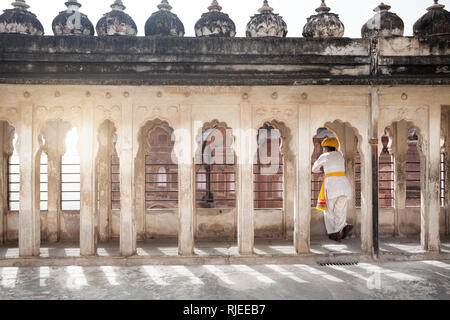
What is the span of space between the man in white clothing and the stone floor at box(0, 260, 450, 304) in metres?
1.56

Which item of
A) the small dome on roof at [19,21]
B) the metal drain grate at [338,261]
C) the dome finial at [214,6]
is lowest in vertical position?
the metal drain grate at [338,261]

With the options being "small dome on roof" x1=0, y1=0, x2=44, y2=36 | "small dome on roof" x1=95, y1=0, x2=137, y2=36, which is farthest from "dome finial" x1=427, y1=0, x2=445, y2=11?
"small dome on roof" x1=0, y1=0, x2=44, y2=36

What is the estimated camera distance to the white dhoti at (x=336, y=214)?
7.59 meters

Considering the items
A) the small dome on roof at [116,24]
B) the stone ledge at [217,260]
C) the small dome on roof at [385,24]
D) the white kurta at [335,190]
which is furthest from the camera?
the white kurta at [335,190]

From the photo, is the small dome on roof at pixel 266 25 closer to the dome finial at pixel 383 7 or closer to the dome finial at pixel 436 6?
the dome finial at pixel 383 7

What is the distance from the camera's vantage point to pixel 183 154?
20.8ft

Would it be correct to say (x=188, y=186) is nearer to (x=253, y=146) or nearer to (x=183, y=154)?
(x=183, y=154)

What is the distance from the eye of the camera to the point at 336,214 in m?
7.70

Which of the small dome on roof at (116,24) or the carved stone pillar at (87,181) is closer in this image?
the carved stone pillar at (87,181)

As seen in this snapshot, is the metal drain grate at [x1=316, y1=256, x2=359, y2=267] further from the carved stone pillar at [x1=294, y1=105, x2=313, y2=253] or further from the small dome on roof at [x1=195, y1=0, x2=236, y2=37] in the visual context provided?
the small dome on roof at [x1=195, y1=0, x2=236, y2=37]

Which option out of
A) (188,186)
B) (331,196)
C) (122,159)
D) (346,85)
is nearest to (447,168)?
(331,196)

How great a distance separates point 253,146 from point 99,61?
9.89 feet

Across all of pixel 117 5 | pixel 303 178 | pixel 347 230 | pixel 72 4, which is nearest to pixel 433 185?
pixel 347 230

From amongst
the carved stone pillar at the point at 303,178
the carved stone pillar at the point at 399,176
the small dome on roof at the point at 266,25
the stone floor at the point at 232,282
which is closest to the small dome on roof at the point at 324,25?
the small dome on roof at the point at 266,25
